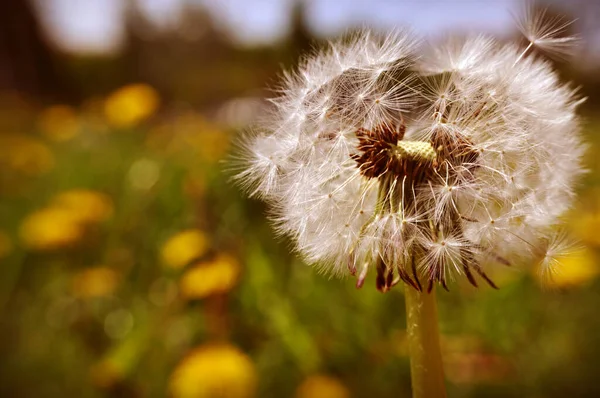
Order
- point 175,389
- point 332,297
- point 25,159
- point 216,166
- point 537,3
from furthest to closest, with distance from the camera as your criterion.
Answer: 1. point 25,159
2. point 216,166
3. point 332,297
4. point 175,389
5. point 537,3

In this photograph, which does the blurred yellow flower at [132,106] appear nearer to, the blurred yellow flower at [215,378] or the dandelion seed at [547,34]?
the blurred yellow flower at [215,378]

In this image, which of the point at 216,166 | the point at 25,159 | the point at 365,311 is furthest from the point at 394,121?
the point at 25,159

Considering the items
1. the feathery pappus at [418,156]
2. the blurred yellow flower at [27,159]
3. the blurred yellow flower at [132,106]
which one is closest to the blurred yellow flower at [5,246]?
the blurred yellow flower at [132,106]

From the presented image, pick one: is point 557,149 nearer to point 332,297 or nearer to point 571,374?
point 571,374

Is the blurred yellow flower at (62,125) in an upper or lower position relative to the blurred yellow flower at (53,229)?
upper

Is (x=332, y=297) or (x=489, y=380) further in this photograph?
(x=332, y=297)

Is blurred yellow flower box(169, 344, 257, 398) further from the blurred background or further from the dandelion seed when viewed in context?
the dandelion seed

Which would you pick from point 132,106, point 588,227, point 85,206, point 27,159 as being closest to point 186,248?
point 85,206
